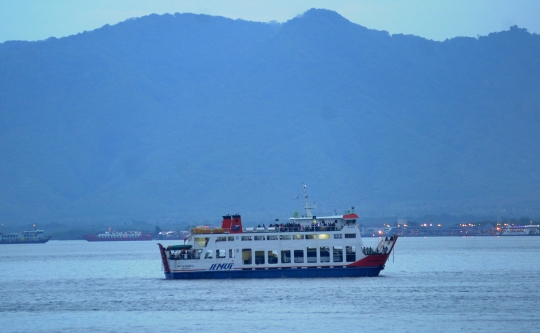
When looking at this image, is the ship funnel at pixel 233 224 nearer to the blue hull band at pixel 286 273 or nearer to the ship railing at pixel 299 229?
the ship railing at pixel 299 229

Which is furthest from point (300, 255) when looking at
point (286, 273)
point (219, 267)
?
point (219, 267)

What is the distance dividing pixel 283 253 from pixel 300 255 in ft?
4.52

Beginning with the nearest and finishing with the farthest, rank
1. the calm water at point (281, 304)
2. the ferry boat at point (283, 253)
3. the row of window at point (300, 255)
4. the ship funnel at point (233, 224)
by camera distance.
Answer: the calm water at point (281, 304) → the ferry boat at point (283, 253) → the row of window at point (300, 255) → the ship funnel at point (233, 224)

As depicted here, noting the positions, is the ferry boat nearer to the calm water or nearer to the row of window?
the row of window

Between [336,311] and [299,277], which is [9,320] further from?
[299,277]

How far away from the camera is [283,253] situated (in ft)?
242

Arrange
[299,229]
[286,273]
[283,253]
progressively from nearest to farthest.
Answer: [283,253], [286,273], [299,229]

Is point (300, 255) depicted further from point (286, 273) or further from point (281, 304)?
point (281, 304)

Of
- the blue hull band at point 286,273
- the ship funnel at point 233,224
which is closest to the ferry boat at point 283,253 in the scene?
the blue hull band at point 286,273

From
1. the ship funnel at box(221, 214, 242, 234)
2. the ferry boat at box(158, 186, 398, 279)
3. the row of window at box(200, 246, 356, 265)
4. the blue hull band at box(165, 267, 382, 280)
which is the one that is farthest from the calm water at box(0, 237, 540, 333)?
the ship funnel at box(221, 214, 242, 234)

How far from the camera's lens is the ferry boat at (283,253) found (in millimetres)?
73312

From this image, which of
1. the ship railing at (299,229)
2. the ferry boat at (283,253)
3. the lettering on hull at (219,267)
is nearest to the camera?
the ferry boat at (283,253)

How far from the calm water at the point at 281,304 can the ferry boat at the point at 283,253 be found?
1.30 m

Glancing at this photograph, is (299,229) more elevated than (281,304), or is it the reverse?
(299,229)
